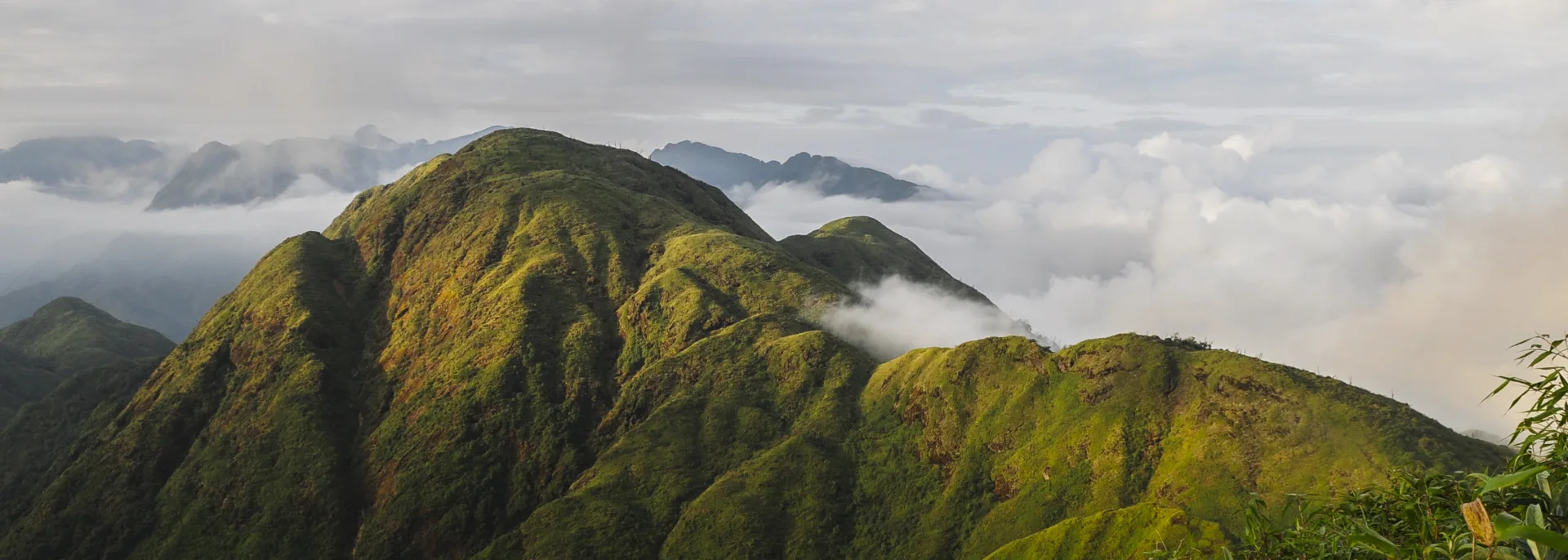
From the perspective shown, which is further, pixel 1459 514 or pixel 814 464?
pixel 814 464

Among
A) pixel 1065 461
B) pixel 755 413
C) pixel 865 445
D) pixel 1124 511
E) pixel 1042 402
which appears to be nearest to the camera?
pixel 1124 511

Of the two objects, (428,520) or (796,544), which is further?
(428,520)

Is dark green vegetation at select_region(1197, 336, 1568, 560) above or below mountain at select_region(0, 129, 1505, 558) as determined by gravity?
above

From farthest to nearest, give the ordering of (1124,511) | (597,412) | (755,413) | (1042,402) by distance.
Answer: (597,412) → (755,413) → (1042,402) → (1124,511)

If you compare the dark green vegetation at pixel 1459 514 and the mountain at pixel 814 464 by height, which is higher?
the dark green vegetation at pixel 1459 514

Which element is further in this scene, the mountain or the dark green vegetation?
the mountain

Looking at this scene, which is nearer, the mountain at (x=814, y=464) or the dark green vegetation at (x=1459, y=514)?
the dark green vegetation at (x=1459, y=514)

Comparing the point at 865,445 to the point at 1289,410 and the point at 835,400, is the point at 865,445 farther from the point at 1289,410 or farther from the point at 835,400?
the point at 1289,410

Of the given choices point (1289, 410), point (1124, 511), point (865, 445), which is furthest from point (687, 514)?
point (1289, 410)

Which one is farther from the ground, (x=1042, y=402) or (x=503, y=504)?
(x=1042, y=402)

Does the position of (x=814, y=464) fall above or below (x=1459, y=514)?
below

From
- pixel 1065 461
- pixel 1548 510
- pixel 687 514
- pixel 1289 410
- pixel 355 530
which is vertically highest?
pixel 1548 510
